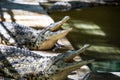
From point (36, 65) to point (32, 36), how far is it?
1.84 m

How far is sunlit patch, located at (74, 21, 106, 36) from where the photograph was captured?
7716mm

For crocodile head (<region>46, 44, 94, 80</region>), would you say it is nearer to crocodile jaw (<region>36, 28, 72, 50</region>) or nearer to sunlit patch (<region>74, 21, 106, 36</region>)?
crocodile jaw (<region>36, 28, 72, 50</region>)

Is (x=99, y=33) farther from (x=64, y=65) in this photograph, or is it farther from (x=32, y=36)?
(x=64, y=65)

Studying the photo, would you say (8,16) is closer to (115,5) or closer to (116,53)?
(116,53)

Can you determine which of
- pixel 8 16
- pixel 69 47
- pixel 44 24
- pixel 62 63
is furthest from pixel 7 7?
pixel 62 63

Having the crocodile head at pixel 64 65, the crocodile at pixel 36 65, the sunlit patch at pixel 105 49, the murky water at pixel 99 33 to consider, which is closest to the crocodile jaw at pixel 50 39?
the murky water at pixel 99 33

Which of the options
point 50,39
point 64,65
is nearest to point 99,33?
point 50,39

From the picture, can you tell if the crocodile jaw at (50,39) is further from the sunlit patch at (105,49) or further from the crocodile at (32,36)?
the sunlit patch at (105,49)

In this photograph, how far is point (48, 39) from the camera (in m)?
6.04

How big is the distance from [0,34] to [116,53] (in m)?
2.04

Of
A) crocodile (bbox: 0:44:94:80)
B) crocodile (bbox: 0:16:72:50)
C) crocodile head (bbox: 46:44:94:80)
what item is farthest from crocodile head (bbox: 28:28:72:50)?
crocodile head (bbox: 46:44:94:80)

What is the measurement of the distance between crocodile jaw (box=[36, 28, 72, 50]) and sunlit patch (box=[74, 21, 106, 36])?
171cm

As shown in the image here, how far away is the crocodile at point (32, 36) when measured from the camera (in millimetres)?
6055

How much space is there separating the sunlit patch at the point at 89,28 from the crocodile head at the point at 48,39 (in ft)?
5.62
